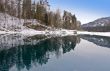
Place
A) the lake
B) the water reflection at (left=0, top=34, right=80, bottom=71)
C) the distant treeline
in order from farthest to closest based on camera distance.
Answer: the distant treeline
the water reflection at (left=0, top=34, right=80, bottom=71)
the lake

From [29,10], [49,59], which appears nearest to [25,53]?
[49,59]

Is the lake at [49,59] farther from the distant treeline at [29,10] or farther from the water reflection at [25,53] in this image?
the distant treeline at [29,10]

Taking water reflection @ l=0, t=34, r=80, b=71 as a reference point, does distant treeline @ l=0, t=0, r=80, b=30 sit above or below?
above

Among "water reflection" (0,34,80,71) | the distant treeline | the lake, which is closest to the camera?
the lake

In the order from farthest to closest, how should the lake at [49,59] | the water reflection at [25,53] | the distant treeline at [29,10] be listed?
the distant treeline at [29,10], the water reflection at [25,53], the lake at [49,59]

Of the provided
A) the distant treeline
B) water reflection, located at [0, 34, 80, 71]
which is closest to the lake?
water reflection, located at [0, 34, 80, 71]

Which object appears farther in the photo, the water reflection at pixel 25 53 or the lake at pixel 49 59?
the water reflection at pixel 25 53

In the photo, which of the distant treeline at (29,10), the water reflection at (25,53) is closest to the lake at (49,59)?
the water reflection at (25,53)

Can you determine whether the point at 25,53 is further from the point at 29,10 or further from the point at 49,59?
the point at 29,10

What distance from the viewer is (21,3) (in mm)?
160250

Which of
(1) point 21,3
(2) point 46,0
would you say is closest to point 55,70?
(1) point 21,3

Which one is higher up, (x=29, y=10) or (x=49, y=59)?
(x=29, y=10)

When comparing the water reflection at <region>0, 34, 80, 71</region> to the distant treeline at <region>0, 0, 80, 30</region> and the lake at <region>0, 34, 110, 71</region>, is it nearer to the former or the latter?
the lake at <region>0, 34, 110, 71</region>

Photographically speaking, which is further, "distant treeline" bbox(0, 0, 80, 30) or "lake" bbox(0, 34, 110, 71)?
"distant treeline" bbox(0, 0, 80, 30)
